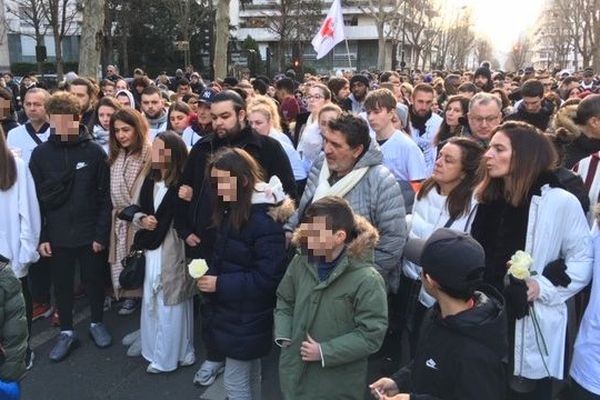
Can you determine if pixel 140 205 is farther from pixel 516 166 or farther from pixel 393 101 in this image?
pixel 516 166

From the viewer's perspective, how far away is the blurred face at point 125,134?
4.64 m

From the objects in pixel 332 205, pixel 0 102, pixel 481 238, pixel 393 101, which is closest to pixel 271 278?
pixel 332 205

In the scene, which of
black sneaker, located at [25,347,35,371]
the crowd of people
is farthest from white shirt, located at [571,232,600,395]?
black sneaker, located at [25,347,35,371]

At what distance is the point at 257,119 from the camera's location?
17.9 feet

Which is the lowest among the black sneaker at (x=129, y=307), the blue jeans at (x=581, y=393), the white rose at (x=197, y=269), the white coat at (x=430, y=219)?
the black sneaker at (x=129, y=307)

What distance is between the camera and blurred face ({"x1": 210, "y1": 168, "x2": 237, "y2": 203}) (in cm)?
329

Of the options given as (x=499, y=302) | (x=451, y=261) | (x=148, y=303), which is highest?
(x=451, y=261)

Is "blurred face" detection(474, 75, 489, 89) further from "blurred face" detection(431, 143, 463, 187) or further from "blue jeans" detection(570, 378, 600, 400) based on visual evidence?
"blue jeans" detection(570, 378, 600, 400)

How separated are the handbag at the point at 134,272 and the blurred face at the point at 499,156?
272 centimetres

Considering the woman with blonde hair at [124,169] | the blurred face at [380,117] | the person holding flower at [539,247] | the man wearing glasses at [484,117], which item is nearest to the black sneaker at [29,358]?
the woman with blonde hair at [124,169]

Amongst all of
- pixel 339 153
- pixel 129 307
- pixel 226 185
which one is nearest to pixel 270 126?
pixel 339 153

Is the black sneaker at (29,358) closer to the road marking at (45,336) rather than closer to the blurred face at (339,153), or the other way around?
the road marking at (45,336)

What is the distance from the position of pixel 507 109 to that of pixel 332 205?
225 inches

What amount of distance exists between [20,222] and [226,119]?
1778 mm
